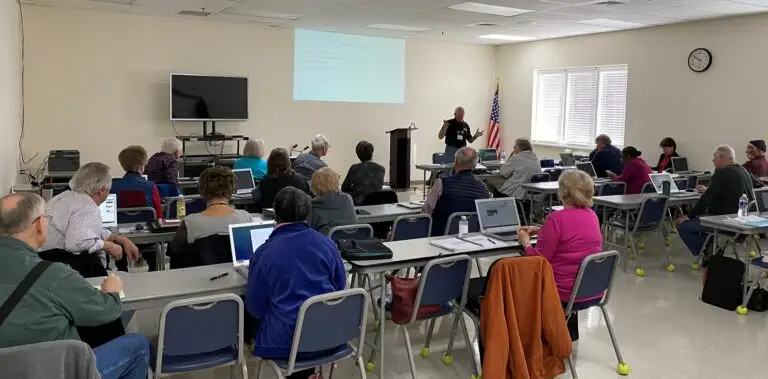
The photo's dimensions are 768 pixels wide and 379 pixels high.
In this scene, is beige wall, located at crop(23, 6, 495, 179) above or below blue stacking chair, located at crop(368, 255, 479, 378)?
above

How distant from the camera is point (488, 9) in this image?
27.9 feet

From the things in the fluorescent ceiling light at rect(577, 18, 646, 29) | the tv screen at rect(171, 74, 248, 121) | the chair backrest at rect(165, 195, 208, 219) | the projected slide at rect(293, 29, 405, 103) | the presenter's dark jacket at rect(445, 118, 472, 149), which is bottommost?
the chair backrest at rect(165, 195, 208, 219)

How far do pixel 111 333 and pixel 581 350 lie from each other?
298 centimetres

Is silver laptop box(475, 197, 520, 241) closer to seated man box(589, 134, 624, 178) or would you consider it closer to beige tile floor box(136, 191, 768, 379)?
beige tile floor box(136, 191, 768, 379)

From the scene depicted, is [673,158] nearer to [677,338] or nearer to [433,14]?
[433,14]

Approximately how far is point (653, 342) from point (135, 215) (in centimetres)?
396

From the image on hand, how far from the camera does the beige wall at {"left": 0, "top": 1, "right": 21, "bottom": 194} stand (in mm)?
6473

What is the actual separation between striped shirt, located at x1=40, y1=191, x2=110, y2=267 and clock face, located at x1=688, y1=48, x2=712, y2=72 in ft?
29.1

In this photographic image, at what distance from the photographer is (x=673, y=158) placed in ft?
30.3

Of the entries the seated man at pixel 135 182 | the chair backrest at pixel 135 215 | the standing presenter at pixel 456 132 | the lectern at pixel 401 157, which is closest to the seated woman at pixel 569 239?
the chair backrest at pixel 135 215

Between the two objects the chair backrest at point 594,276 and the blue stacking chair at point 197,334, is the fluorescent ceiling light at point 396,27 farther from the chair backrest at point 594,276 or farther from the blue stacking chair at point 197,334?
the blue stacking chair at point 197,334

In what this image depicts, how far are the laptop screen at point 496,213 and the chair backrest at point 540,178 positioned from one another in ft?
11.1

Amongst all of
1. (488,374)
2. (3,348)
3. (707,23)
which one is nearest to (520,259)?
(488,374)

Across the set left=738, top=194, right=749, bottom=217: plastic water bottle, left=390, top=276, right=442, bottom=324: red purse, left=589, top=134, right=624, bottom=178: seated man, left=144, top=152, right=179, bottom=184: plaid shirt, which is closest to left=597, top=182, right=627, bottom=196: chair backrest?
left=589, top=134, right=624, bottom=178: seated man
